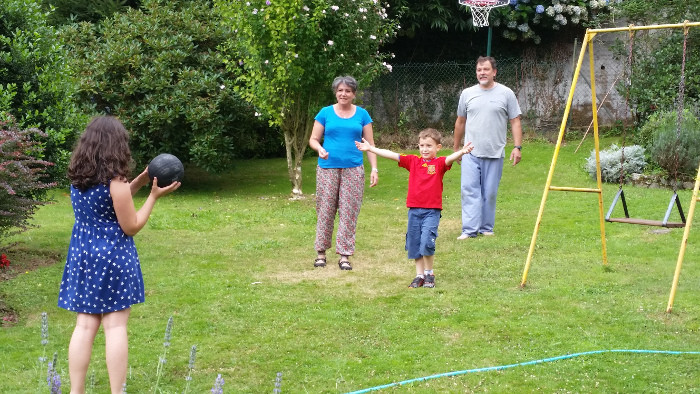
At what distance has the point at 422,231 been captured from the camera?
7.23m

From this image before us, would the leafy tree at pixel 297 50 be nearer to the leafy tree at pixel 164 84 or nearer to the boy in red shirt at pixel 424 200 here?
the leafy tree at pixel 164 84

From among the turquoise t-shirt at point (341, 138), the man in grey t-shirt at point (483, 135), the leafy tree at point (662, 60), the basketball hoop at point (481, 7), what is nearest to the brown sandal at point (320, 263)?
the turquoise t-shirt at point (341, 138)

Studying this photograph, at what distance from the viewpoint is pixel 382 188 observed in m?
14.5

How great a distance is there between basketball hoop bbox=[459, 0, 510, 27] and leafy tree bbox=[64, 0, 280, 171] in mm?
6379

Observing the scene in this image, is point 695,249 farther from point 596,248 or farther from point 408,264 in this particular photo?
point 408,264

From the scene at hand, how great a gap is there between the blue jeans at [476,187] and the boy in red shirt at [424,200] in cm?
225

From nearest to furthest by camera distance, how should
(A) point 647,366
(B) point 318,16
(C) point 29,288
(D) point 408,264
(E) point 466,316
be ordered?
(A) point 647,366 → (E) point 466,316 → (C) point 29,288 → (D) point 408,264 → (B) point 318,16

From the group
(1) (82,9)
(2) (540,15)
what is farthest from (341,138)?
(2) (540,15)

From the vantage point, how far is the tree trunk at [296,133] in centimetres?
1366

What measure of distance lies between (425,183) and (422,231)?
415 millimetres

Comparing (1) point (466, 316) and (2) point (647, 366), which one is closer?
(2) point (647, 366)

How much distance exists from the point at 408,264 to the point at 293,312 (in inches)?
81.8

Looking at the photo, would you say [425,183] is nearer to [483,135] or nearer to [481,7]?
[483,135]

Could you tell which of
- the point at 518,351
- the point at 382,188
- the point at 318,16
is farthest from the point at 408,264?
the point at 382,188
